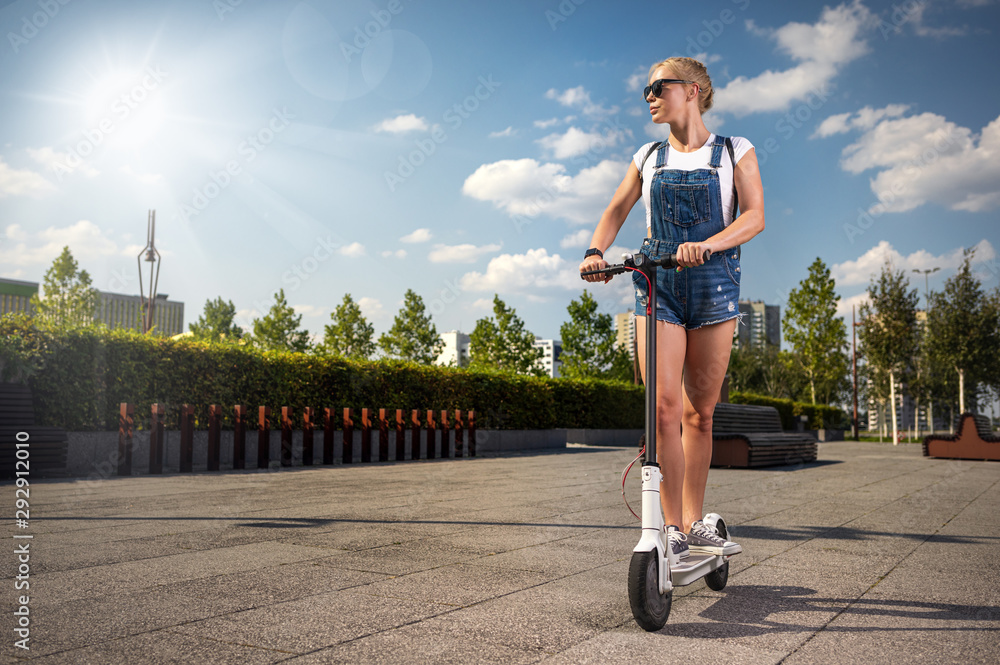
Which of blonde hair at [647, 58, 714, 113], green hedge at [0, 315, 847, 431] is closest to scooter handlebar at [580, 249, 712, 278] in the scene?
blonde hair at [647, 58, 714, 113]

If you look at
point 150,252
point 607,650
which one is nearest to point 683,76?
point 607,650

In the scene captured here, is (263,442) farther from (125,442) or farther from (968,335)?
(968,335)

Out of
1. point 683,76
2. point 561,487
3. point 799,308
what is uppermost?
point 799,308

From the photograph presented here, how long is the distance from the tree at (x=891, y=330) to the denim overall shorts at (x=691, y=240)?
32.8 m

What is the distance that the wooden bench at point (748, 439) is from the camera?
1127cm

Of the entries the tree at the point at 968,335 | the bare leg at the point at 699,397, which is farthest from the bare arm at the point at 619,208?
the tree at the point at 968,335

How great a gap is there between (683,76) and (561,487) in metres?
5.78

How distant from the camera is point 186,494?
6.99 metres

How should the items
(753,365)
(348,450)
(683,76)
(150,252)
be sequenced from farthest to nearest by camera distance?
(753,365)
(150,252)
(348,450)
(683,76)

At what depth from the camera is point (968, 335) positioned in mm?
27547

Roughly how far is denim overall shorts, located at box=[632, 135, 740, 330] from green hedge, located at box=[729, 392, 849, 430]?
3278 cm

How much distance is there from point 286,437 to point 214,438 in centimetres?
134

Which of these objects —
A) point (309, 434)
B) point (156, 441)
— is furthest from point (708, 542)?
point (309, 434)

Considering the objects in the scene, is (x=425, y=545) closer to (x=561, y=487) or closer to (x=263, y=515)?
(x=263, y=515)
